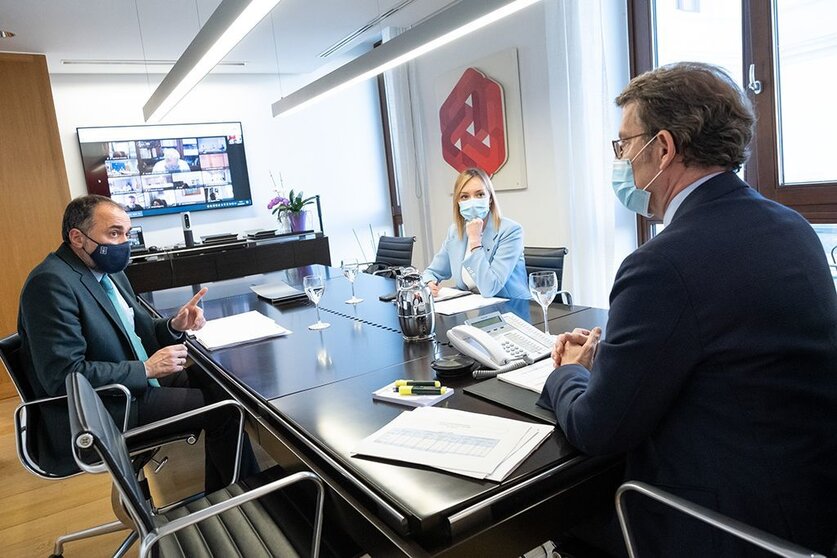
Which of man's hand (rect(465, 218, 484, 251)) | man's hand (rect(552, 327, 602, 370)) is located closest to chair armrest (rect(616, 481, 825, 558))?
man's hand (rect(552, 327, 602, 370))

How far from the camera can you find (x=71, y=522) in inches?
96.3

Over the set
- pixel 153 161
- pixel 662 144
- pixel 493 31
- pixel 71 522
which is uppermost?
pixel 493 31

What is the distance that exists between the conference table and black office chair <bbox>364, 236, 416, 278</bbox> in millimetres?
1496

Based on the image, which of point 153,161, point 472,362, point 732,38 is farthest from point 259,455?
point 153,161

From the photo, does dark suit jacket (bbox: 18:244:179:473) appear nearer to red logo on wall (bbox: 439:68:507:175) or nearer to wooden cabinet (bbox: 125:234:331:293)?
wooden cabinet (bbox: 125:234:331:293)

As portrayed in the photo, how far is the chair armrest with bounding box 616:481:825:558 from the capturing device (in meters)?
0.81

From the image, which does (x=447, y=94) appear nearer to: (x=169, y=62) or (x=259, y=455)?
(x=169, y=62)

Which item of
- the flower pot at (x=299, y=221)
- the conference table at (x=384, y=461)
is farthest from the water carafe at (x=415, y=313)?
the flower pot at (x=299, y=221)

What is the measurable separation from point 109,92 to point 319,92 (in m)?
2.93

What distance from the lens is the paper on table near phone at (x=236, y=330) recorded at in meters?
2.14

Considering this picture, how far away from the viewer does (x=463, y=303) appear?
7.82ft

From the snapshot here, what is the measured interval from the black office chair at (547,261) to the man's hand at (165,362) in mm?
1670

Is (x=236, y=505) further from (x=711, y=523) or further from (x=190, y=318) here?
(x=190, y=318)

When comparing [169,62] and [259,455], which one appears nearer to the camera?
[259,455]
